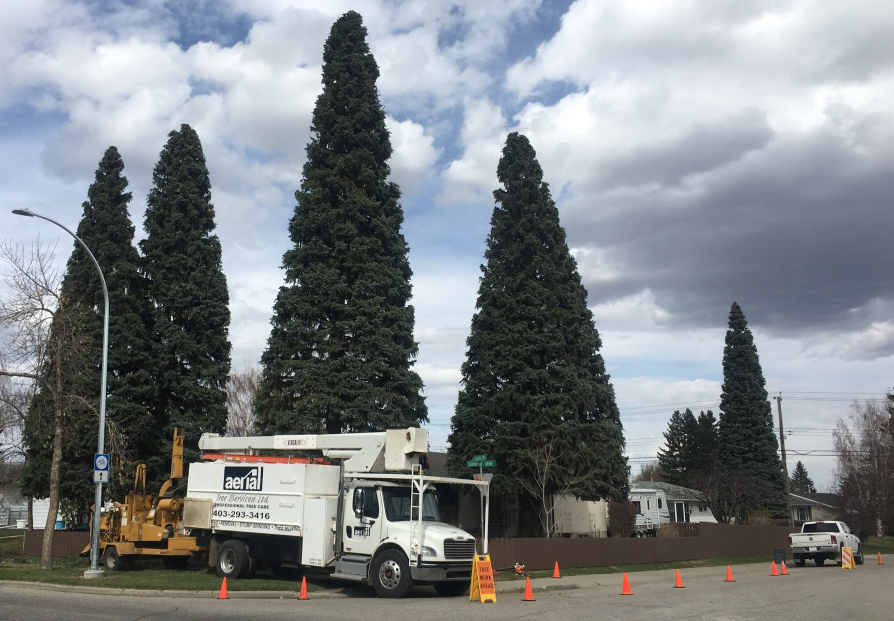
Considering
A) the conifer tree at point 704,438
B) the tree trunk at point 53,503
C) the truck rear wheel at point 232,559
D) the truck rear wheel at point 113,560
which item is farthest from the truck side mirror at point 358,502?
the conifer tree at point 704,438

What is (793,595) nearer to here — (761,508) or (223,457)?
(223,457)

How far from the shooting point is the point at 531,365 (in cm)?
3359

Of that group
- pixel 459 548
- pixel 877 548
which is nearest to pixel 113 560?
pixel 459 548

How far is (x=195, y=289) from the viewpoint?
32438 mm

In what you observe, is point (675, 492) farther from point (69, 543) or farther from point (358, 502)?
point (358, 502)

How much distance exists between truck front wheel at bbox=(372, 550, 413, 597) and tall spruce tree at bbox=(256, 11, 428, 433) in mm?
10947

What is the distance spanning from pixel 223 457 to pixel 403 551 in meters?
6.66

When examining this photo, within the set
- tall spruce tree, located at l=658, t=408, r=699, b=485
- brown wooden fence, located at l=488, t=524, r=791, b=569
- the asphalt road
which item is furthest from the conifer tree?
the asphalt road

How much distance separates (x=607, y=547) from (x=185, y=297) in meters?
19.2

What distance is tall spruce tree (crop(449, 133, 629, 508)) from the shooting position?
32344 millimetres

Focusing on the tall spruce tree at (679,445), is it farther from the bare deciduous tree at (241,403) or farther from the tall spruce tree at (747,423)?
the bare deciduous tree at (241,403)

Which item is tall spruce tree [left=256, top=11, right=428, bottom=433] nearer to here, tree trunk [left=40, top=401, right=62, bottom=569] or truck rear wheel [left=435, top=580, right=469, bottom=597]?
tree trunk [left=40, top=401, right=62, bottom=569]

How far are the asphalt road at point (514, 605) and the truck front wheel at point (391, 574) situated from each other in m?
0.37

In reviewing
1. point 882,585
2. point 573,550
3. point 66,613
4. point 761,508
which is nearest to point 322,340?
point 573,550
